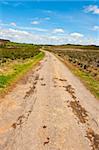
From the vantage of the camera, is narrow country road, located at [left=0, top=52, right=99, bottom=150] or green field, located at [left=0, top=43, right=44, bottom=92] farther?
green field, located at [left=0, top=43, right=44, bottom=92]

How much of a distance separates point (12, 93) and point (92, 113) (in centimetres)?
514

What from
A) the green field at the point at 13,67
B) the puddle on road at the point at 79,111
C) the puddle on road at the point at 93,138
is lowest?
the green field at the point at 13,67

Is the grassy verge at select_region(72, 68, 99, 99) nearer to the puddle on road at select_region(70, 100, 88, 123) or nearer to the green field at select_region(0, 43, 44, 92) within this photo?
the puddle on road at select_region(70, 100, 88, 123)

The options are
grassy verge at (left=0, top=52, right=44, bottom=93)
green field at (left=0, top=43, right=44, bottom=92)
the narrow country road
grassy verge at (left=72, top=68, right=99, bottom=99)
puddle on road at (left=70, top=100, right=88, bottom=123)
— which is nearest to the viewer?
the narrow country road

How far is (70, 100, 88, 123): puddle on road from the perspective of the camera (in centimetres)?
1060

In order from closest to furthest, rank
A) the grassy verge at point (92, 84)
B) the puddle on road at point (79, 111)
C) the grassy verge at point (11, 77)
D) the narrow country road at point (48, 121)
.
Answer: the narrow country road at point (48, 121), the puddle on road at point (79, 111), the grassy verge at point (11, 77), the grassy verge at point (92, 84)

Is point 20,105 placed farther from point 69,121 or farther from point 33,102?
point 69,121

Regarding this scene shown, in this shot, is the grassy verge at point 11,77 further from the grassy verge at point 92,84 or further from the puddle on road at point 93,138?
the puddle on road at point 93,138

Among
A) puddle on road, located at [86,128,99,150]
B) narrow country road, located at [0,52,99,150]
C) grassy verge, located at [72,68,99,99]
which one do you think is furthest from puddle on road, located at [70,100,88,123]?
grassy verge, located at [72,68,99,99]

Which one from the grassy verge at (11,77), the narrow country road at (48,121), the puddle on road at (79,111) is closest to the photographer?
the narrow country road at (48,121)

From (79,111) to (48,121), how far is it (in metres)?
2.27

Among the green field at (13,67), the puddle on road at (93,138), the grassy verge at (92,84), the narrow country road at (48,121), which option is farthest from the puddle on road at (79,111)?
the green field at (13,67)

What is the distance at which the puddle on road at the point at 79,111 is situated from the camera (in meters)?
10.6

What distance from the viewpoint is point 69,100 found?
45.6 feet
